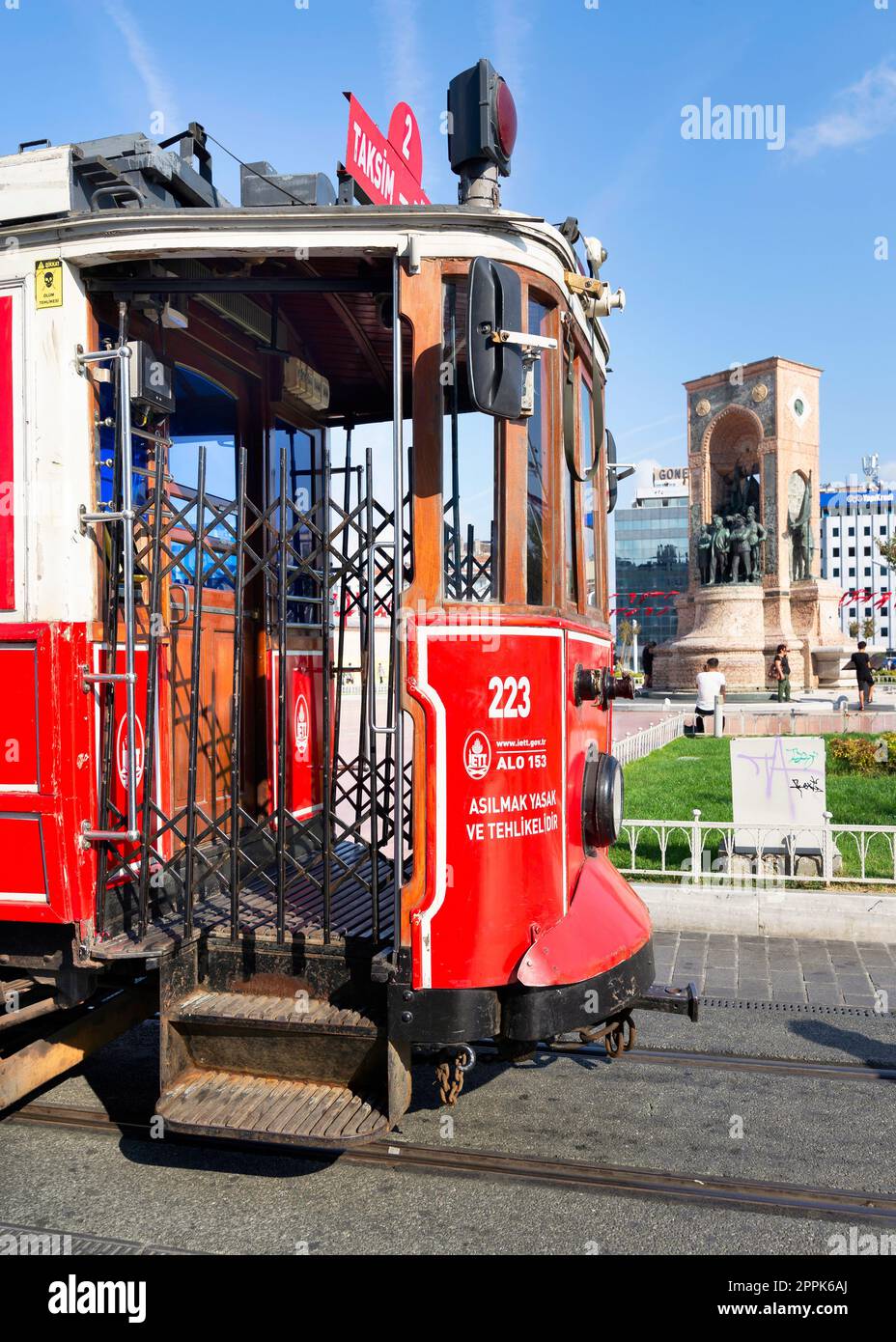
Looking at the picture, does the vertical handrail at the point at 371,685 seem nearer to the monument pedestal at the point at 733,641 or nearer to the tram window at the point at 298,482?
the tram window at the point at 298,482

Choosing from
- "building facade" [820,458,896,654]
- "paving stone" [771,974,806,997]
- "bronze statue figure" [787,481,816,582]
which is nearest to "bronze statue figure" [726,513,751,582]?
"bronze statue figure" [787,481,816,582]

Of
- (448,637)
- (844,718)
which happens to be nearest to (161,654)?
(448,637)

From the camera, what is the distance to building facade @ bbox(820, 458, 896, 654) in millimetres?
114938

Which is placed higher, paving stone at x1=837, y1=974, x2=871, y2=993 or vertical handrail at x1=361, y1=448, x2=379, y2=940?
vertical handrail at x1=361, y1=448, x2=379, y2=940

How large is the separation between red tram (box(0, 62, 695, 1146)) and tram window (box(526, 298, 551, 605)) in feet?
0.04

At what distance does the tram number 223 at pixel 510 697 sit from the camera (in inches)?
146

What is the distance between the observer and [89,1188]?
3914 mm

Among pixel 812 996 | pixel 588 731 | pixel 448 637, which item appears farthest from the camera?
pixel 812 996

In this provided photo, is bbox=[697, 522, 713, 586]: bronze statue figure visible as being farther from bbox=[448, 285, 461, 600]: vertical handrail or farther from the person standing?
bbox=[448, 285, 461, 600]: vertical handrail

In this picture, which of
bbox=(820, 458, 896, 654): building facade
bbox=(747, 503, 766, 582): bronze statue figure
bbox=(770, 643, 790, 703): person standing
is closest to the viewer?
bbox=(770, 643, 790, 703): person standing

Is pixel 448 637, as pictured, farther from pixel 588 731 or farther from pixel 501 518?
pixel 588 731

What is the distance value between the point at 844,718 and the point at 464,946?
17636mm

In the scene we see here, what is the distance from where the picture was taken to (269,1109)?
364 centimetres

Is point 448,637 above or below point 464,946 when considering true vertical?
above
